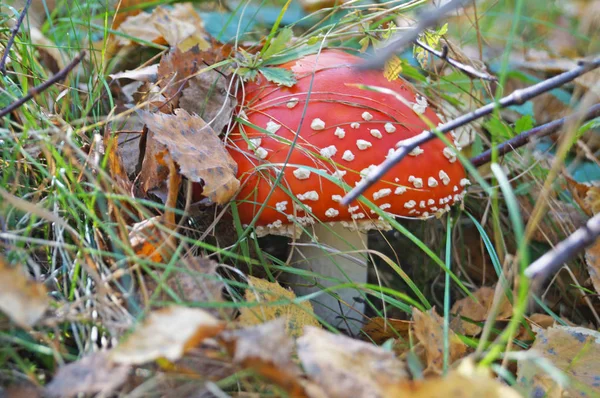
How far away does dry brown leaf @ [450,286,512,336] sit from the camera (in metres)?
1.78

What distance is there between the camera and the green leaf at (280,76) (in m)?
1.70

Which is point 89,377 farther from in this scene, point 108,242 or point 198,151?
point 198,151

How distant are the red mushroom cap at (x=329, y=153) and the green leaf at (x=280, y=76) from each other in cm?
2

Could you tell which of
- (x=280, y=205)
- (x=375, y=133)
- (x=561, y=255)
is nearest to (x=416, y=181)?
(x=375, y=133)

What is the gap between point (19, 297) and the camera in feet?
3.10

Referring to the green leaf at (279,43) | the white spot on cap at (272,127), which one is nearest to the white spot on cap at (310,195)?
the white spot on cap at (272,127)

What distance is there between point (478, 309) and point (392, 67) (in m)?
0.92

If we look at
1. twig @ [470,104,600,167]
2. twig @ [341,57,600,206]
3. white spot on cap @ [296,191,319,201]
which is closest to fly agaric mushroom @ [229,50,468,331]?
white spot on cap @ [296,191,319,201]

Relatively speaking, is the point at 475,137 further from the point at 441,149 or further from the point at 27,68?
the point at 27,68

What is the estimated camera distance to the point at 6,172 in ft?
4.32

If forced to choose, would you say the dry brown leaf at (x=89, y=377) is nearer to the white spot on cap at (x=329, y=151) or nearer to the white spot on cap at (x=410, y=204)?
the white spot on cap at (x=329, y=151)

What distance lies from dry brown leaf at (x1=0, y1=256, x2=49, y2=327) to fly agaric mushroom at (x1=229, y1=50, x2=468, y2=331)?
70 cm

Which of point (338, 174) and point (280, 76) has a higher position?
point (280, 76)

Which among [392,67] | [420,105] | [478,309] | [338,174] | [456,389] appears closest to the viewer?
[456,389]
